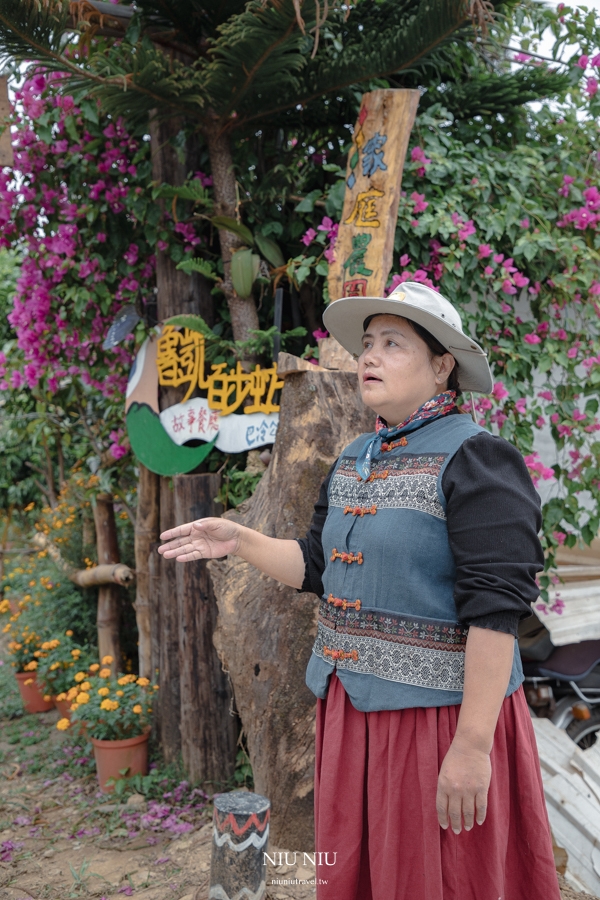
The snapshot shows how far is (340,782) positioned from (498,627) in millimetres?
578

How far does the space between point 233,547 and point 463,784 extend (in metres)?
0.79

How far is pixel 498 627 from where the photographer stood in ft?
4.48

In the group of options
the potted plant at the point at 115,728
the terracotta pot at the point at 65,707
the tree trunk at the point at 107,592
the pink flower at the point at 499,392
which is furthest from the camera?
the tree trunk at the point at 107,592

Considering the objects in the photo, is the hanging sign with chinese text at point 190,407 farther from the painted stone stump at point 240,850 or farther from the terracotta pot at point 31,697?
the terracotta pot at point 31,697

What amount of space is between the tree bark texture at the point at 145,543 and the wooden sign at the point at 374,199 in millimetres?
1710

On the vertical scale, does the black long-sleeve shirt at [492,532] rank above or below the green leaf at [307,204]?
below

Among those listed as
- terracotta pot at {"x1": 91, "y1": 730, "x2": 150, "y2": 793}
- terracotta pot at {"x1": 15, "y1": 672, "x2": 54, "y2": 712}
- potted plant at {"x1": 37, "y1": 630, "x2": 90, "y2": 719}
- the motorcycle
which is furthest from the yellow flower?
the motorcycle

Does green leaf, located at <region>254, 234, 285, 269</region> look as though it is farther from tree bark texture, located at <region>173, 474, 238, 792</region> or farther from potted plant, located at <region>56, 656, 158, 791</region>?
potted plant, located at <region>56, 656, 158, 791</region>

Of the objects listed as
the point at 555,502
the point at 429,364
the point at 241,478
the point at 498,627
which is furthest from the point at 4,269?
the point at 498,627

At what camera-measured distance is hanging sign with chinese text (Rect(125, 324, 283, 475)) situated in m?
3.38

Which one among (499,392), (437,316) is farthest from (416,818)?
(499,392)

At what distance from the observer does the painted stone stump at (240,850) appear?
227cm

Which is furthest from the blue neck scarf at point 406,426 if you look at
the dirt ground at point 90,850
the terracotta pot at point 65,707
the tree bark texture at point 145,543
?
the terracotta pot at point 65,707

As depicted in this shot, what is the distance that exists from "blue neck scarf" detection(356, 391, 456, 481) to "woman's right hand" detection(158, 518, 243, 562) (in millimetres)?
376
